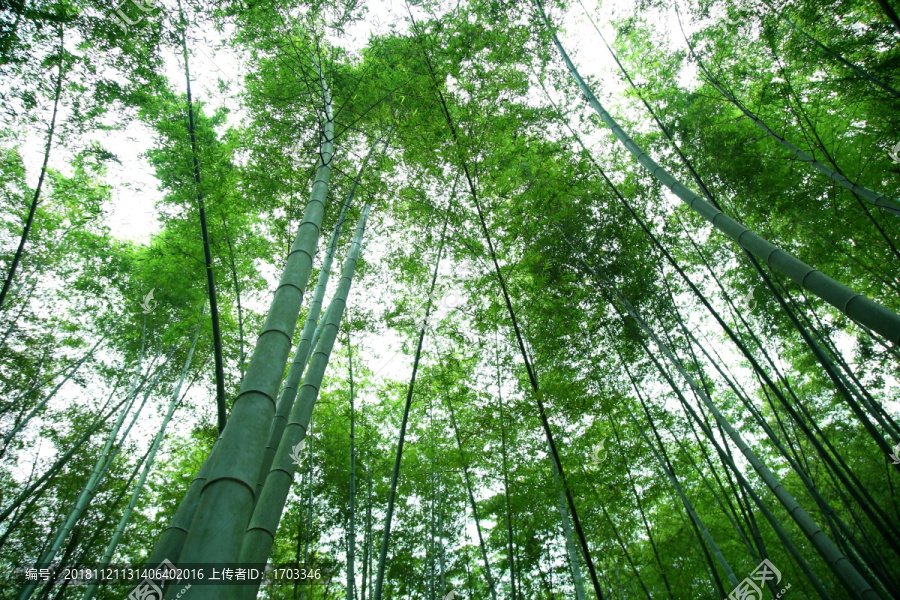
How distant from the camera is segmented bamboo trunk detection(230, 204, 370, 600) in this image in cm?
124

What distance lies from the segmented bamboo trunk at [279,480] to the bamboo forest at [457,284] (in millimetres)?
14

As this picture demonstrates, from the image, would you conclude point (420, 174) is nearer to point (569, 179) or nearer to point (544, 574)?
point (569, 179)

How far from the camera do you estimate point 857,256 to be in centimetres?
507

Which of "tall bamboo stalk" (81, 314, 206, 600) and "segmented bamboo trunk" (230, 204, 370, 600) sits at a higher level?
"tall bamboo stalk" (81, 314, 206, 600)

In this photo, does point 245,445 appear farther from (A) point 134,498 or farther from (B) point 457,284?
(A) point 134,498

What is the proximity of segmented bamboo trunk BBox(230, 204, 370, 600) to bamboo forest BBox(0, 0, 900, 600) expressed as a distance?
0.01 m

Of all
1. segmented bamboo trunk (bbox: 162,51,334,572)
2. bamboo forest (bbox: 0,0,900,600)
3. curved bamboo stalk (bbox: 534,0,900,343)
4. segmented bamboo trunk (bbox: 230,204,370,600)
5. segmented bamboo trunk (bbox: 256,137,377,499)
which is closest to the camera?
segmented bamboo trunk (bbox: 162,51,334,572)

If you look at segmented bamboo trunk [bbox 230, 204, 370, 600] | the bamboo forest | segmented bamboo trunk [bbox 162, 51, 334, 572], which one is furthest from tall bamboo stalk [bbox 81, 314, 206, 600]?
segmented bamboo trunk [bbox 162, 51, 334, 572]

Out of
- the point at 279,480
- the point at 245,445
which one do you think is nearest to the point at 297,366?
the point at 279,480

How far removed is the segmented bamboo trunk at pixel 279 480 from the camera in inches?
48.7

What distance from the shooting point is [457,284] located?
456 centimetres

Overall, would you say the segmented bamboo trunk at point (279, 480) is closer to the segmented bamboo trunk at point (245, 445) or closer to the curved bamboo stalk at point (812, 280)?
the segmented bamboo trunk at point (245, 445)

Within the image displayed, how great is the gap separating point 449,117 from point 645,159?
164cm

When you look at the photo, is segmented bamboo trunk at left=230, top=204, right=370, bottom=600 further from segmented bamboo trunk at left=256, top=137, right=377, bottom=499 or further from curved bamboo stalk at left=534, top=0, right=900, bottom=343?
curved bamboo stalk at left=534, top=0, right=900, bottom=343
